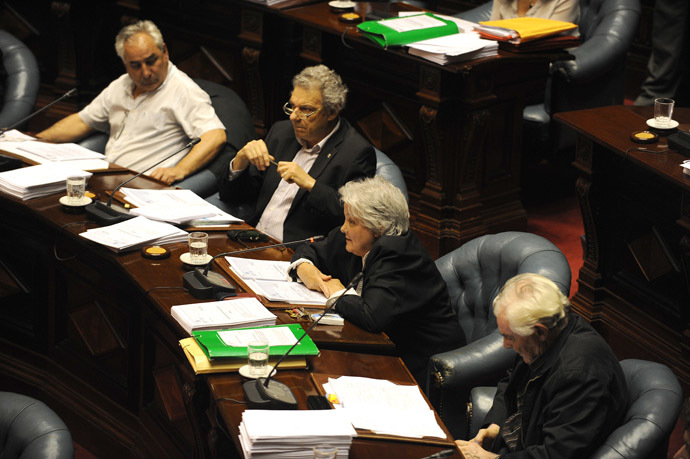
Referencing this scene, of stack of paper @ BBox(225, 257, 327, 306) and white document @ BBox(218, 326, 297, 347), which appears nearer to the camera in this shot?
white document @ BBox(218, 326, 297, 347)

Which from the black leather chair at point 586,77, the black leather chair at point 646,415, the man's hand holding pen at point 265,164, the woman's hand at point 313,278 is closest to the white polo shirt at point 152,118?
the man's hand holding pen at point 265,164

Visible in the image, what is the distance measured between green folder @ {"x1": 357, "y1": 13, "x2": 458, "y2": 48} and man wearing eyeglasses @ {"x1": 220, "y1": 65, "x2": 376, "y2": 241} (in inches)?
24.4

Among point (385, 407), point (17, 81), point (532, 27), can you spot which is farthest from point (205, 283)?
point (17, 81)

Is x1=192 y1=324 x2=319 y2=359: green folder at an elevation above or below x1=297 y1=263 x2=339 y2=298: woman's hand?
above

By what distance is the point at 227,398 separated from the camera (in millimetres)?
2406

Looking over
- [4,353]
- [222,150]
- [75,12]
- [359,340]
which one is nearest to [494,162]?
[222,150]

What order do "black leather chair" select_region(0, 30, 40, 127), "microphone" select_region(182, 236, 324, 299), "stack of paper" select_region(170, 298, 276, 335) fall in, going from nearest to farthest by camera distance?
"stack of paper" select_region(170, 298, 276, 335) < "microphone" select_region(182, 236, 324, 299) < "black leather chair" select_region(0, 30, 40, 127)

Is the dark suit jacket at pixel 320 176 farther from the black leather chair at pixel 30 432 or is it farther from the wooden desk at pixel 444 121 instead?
the black leather chair at pixel 30 432

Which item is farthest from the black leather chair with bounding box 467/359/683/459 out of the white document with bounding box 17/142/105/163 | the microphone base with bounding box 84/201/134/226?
the white document with bounding box 17/142/105/163

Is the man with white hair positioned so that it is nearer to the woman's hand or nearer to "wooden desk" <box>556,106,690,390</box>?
the woman's hand

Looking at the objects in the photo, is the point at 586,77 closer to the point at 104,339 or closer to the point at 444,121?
the point at 444,121

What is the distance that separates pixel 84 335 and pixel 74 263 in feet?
0.88

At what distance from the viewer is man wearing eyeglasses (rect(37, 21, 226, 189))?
4.27 metres

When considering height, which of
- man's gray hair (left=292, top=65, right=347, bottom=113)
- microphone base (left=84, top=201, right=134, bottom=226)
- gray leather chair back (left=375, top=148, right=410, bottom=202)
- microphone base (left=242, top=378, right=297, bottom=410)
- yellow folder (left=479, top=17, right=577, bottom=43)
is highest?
yellow folder (left=479, top=17, right=577, bottom=43)
